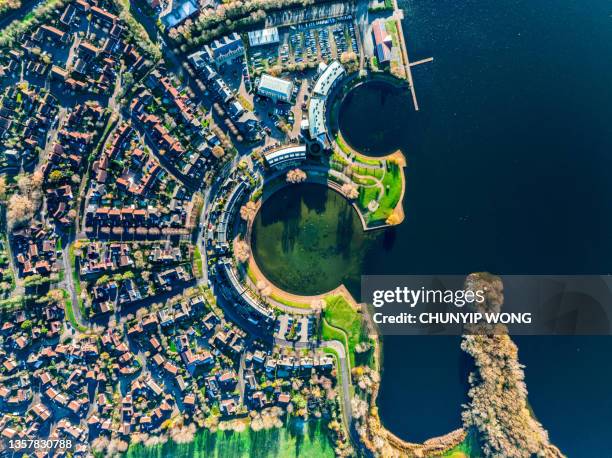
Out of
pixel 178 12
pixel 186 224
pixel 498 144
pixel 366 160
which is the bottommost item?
pixel 186 224

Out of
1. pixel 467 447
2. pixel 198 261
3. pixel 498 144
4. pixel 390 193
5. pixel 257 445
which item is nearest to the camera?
pixel 198 261

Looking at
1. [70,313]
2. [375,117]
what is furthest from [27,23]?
[375,117]

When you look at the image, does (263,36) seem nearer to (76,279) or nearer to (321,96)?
(321,96)

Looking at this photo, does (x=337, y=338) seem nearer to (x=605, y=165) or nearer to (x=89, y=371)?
(x=89, y=371)

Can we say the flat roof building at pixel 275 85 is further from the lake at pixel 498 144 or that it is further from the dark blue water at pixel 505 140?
the dark blue water at pixel 505 140

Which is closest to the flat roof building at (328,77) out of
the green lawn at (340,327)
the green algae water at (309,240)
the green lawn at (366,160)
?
the green lawn at (366,160)

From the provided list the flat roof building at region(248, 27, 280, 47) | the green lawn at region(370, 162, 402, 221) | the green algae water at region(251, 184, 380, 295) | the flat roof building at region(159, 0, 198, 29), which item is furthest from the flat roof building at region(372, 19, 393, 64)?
the flat roof building at region(159, 0, 198, 29)
